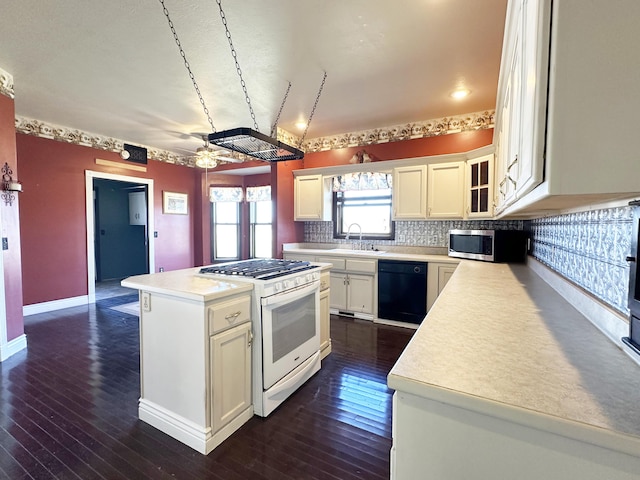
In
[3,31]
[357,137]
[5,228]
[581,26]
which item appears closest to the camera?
[581,26]

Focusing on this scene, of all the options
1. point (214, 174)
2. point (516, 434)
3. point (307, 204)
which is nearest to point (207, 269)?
point (516, 434)

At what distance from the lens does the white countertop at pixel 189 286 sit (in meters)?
1.59

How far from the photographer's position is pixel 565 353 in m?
0.86

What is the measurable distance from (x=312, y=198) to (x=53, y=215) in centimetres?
365

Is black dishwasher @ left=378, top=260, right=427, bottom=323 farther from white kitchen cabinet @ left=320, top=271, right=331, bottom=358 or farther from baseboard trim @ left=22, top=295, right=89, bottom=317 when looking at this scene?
baseboard trim @ left=22, top=295, right=89, bottom=317

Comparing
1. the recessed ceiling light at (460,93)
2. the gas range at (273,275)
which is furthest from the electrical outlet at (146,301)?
the recessed ceiling light at (460,93)

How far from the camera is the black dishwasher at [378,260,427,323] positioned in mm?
3510

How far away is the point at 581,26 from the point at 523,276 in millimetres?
2007

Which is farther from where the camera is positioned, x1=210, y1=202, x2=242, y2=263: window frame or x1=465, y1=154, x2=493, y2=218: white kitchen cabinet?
x1=210, y1=202, x2=242, y2=263: window frame

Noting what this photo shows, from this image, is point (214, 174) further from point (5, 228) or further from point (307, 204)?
point (5, 228)

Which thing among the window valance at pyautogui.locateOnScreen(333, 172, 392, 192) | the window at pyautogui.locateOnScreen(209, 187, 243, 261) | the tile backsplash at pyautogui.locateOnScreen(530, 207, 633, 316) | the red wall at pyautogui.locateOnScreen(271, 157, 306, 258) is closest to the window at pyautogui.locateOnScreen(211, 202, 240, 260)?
the window at pyautogui.locateOnScreen(209, 187, 243, 261)

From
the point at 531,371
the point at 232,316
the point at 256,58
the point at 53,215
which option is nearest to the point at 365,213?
the point at 256,58

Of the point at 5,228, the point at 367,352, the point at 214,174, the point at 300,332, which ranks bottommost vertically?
the point at 367,352

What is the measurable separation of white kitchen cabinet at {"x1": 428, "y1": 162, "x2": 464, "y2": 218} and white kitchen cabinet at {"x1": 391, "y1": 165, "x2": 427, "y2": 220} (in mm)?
72
